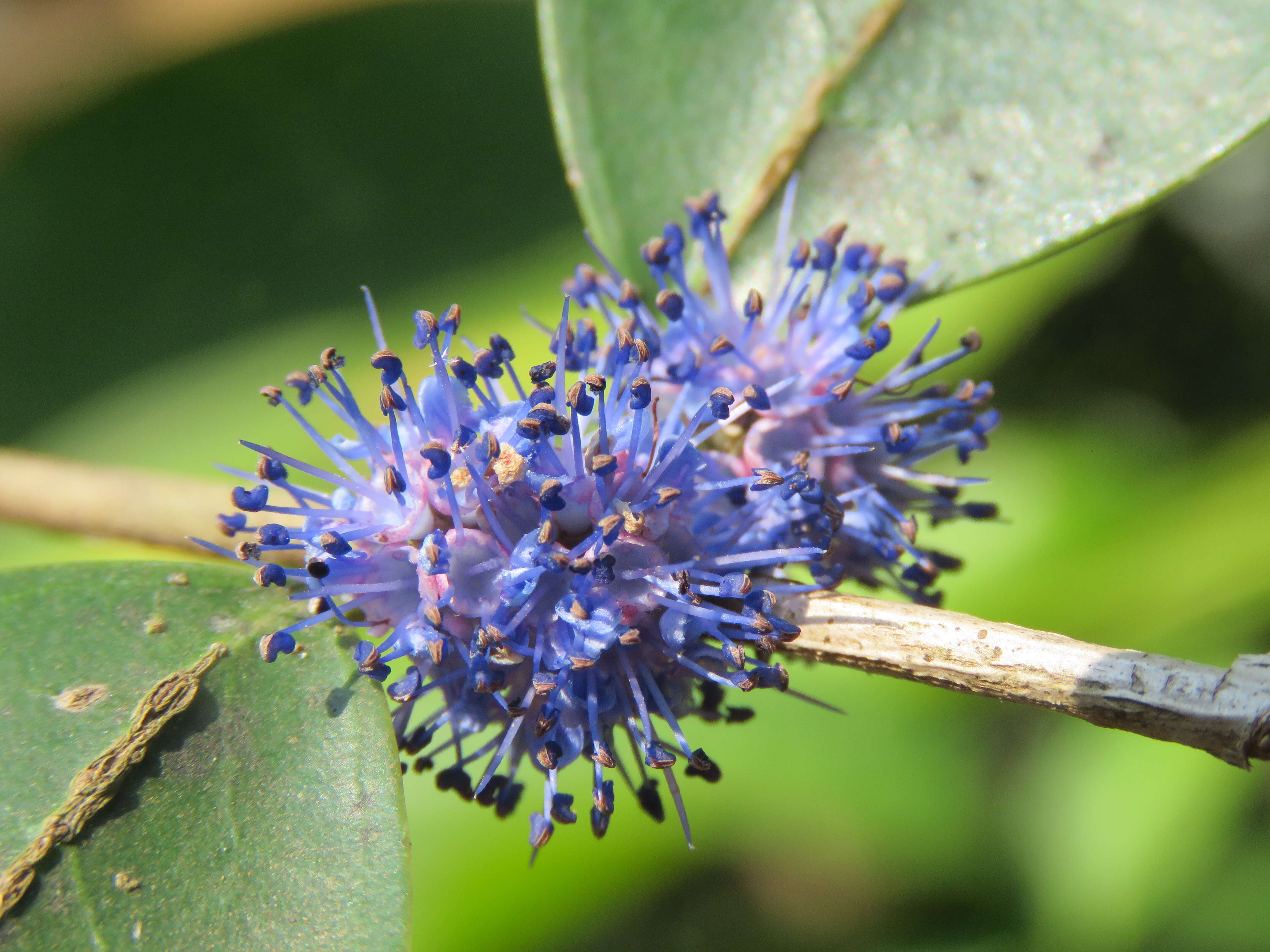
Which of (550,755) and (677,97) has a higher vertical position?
(677,97)

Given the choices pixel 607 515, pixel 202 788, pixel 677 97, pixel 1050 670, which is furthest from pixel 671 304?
pixel 202 788

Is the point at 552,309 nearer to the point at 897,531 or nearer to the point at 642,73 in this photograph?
the point at 642,73

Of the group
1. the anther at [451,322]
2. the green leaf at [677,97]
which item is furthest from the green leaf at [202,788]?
the green leaf at [677,97]

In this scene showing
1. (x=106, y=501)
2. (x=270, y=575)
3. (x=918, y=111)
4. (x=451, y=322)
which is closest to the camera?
(x=270, y=575)

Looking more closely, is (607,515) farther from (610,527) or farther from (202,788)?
(202,788)

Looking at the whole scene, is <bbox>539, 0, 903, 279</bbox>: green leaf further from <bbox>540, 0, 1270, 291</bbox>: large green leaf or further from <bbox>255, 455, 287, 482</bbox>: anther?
<bbox>255, 455, 287, 482</bbox>: anther

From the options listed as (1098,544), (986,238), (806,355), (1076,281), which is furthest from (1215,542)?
(806,355)

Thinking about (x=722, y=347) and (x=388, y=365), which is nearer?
(x=388, y=365)
